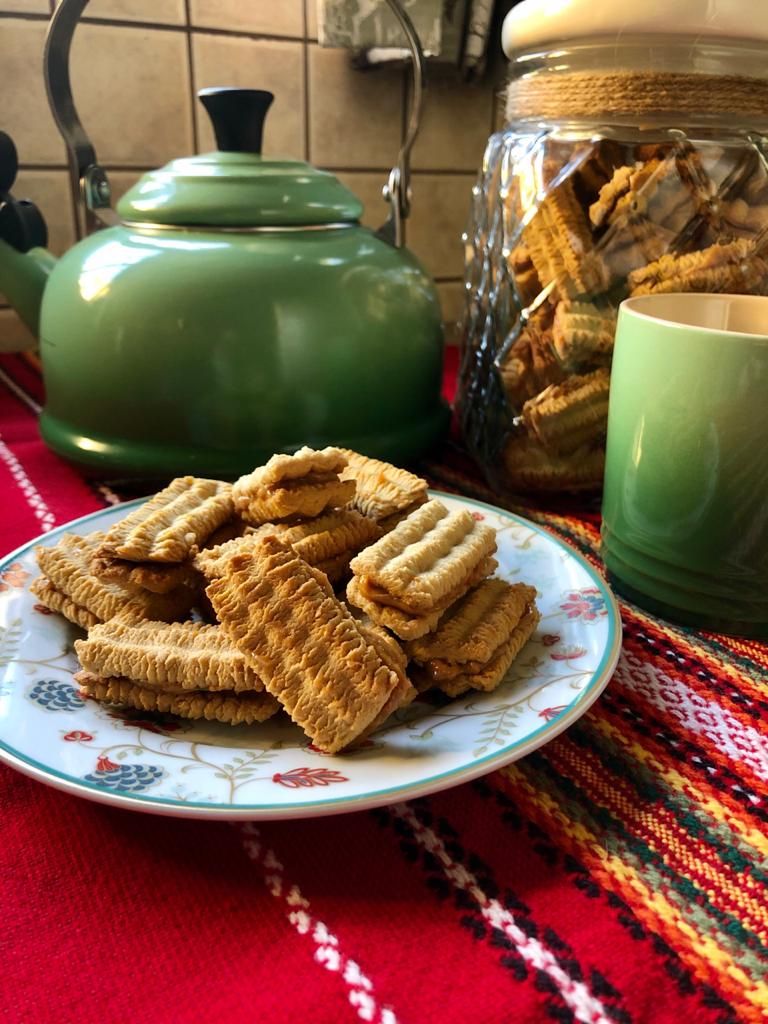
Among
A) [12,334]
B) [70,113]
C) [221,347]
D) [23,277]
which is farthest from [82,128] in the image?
[12,334]

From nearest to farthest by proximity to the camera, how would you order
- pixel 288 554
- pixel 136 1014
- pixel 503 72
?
pixel 136 1014 → pixel 288 554 → pixel 503 72

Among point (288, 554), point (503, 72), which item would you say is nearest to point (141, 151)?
point (503, 72)

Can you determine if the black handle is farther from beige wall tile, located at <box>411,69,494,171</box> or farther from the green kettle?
beige wall tile, located at <box>411,69,494,171</box>

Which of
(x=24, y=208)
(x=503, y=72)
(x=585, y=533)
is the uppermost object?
(x=503, y=72)

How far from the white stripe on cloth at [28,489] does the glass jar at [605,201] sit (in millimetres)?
312

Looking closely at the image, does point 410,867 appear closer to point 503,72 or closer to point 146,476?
point 146,476

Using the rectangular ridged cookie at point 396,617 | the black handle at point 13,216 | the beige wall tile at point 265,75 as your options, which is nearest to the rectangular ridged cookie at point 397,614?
the rectangular ridged cookie at point 396,617

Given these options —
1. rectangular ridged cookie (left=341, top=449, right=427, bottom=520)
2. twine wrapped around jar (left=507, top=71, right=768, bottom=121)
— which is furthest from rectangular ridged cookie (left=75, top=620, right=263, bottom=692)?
twine wrapped around jar (left=507, top=71, right=768, bottom=121)

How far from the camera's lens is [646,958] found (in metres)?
0.25

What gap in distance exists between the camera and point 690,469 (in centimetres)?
41

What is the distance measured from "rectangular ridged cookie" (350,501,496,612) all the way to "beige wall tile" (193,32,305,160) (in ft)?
2.08

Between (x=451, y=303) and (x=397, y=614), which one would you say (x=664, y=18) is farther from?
(x=451, y=303)

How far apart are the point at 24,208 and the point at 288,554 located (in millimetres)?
499

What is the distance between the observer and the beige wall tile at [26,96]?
32.0 inches
